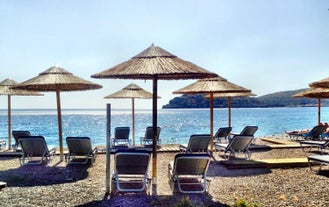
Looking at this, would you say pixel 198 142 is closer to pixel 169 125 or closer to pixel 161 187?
pixel 161 187

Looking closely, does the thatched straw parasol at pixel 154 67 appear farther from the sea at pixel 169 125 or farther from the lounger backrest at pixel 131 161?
the sea at pixel 169 125

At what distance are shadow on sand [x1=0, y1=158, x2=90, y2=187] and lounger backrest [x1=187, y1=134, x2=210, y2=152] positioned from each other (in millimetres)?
2467

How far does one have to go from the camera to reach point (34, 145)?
7898mm

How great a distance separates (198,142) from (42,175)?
3.69 metres

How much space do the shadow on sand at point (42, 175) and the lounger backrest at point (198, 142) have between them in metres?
2.47

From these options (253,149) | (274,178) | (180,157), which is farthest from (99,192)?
(253,149)

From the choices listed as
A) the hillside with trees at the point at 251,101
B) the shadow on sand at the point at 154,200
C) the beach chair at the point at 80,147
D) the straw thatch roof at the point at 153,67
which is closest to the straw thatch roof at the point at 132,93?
the beach chair at the point at 80,147

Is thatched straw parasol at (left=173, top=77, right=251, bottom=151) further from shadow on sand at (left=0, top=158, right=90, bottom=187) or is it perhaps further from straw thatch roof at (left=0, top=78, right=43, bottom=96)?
straw thatch roof at (left=0, top=78, right=43, bottom=96)

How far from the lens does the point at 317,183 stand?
6.10 meters

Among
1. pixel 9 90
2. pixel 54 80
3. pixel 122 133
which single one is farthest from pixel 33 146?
pixel 122 133

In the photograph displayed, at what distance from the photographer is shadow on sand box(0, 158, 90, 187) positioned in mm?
6230

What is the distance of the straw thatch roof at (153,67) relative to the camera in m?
5.55

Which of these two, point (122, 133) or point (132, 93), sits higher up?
point (132, 93)

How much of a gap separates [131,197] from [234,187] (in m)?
1.76
